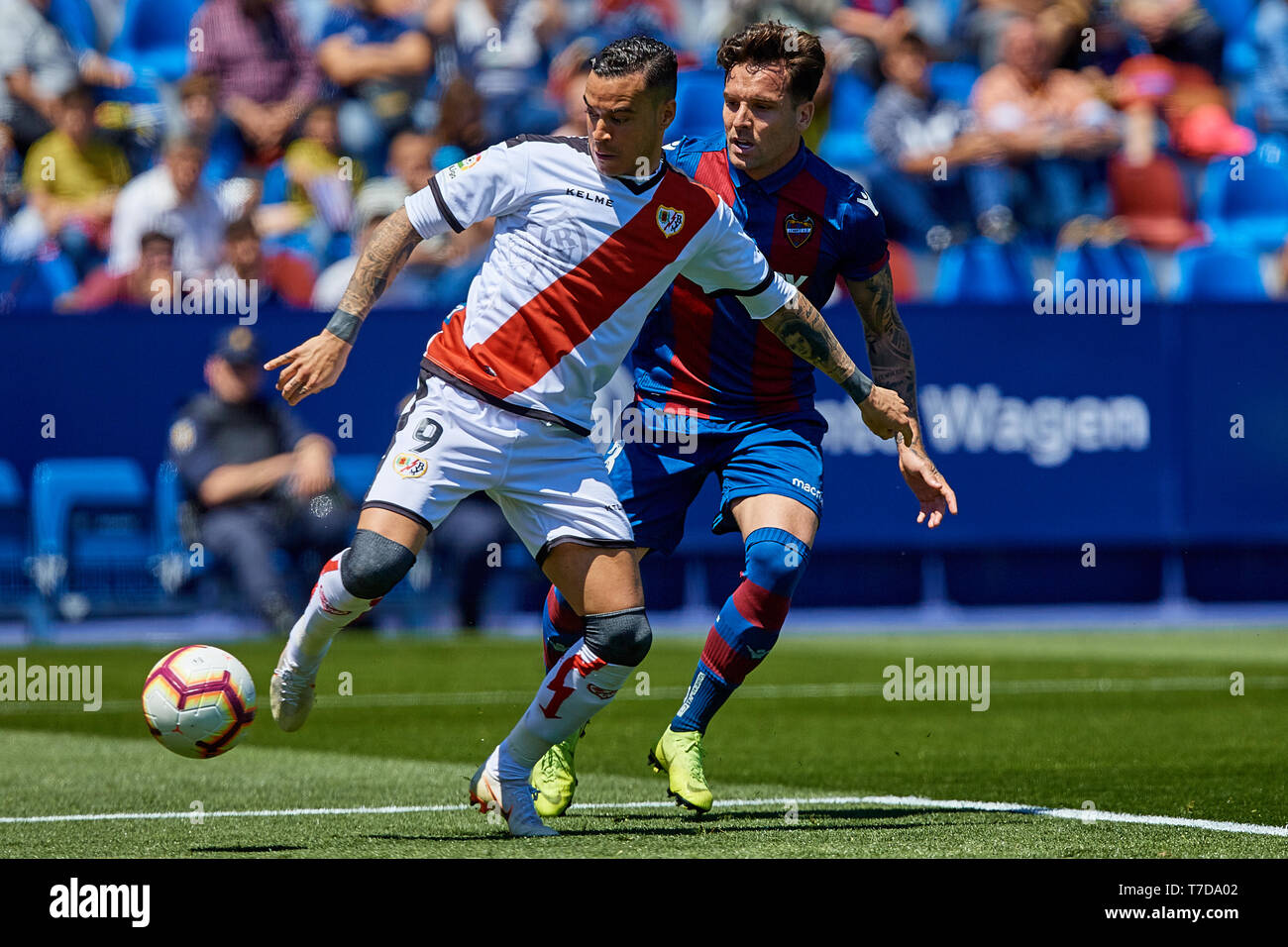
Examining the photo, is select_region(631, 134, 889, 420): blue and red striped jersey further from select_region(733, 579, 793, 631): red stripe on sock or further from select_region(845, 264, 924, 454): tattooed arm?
select_region(733, 579, 793, 631): red stripe on sock

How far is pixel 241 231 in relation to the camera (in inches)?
592

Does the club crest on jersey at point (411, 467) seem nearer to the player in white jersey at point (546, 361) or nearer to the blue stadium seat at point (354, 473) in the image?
the player in white jersey at point (546, 361)

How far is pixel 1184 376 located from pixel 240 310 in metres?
7.14

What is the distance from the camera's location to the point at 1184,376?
1600cm

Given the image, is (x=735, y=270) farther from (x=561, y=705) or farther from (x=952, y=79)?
(x=952, y=79)

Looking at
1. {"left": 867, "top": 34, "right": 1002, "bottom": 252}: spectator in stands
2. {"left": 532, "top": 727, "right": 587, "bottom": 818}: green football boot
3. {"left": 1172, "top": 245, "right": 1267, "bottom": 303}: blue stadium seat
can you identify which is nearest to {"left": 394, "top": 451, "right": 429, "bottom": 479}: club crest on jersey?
{"left": 532, "top": 727, "right": 587, "bottom": 818}: green football boot

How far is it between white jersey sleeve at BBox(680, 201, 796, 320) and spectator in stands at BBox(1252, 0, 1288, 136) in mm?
14354

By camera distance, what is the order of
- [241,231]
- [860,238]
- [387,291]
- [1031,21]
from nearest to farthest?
1. [860,238]
2. [241,231]
3. [387,291]
4. [1031,21]

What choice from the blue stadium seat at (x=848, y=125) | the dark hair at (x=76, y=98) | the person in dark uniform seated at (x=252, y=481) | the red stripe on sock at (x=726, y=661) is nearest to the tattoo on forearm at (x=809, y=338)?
the red stripe on sock at (x=726, y=661)

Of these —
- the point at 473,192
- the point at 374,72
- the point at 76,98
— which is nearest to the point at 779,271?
the point at 473,192

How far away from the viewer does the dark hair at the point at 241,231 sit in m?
15.0

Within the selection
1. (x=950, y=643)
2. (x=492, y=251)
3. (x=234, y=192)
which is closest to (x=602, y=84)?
(x=492, y=251)

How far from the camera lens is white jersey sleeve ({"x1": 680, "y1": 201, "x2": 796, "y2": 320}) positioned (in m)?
6.35

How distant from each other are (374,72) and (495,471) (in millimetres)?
11978
